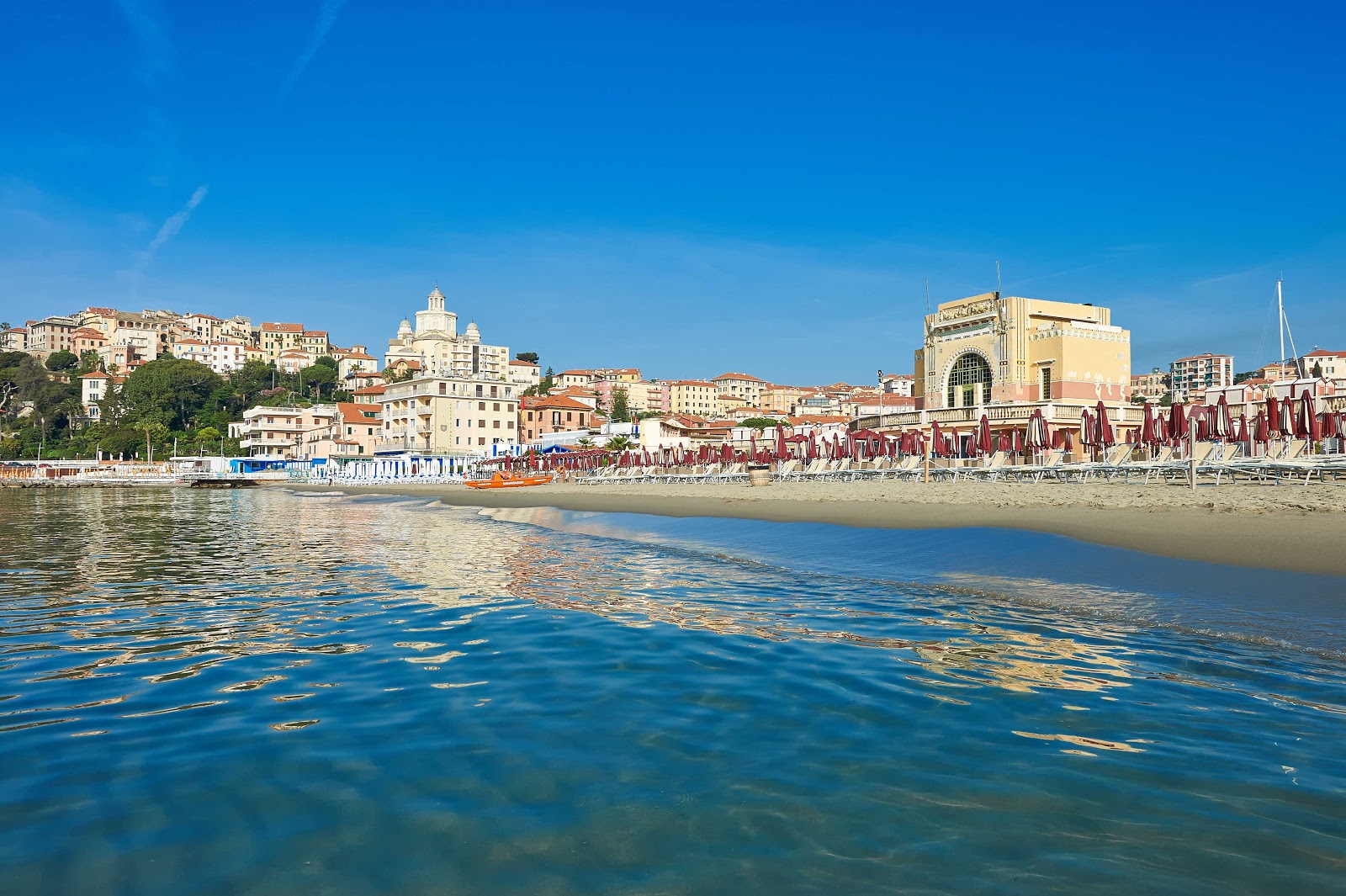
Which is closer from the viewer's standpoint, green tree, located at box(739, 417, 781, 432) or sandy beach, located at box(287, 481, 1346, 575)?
sandy beach, located at box(287, 481, 1346, 575)

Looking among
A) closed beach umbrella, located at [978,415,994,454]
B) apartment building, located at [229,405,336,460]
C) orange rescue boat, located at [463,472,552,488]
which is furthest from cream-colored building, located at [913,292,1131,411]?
apartment building, located at [229,405,336,460]

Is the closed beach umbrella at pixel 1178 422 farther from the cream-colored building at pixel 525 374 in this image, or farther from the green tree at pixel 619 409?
the cream-colored building at pixel 525 374

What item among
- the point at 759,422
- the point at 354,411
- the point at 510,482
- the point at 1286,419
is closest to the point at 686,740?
the point at 1286,419

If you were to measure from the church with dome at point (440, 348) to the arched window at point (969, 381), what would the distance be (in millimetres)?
113888

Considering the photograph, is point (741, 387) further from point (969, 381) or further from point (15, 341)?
point (15, 341)

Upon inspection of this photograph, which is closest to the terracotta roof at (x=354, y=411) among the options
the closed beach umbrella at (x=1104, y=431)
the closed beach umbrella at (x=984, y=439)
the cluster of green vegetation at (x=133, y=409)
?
the cluster of green vegetation at (x=133, y=409)

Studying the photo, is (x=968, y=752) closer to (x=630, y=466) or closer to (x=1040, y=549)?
(x=1040, y=549)

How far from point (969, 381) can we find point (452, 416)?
2439 inches

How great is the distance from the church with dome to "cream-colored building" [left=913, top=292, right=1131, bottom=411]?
113838 mm

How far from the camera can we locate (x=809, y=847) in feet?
11.9

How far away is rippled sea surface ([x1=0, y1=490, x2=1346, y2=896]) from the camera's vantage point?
3465 mm

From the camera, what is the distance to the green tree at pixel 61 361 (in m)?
160

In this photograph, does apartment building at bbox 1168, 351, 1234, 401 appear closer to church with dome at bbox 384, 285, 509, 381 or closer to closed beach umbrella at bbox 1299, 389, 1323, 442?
church with dome at bbox 384, 285, 509, 381

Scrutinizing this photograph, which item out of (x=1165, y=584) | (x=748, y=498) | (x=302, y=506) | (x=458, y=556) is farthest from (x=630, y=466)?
(x=1165, y=584)
